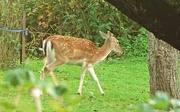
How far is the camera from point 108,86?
10945mm

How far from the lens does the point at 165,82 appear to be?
8.42 meters

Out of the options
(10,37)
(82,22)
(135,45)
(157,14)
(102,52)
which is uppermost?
(157,14)

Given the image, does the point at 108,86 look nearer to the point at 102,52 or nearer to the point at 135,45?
the point at 102,52

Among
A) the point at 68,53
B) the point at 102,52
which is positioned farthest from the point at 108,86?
the point at 68,53

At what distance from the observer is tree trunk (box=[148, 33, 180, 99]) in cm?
830

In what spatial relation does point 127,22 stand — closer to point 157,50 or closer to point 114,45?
point 114,45

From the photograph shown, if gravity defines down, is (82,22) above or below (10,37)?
above

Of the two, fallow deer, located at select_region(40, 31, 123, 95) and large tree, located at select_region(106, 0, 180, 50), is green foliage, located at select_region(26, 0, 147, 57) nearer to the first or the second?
fallow deer, located at select_region(40, 31, 123, 95)

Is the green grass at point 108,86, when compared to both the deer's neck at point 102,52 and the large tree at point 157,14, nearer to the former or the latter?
the deer's neck at point 102,52

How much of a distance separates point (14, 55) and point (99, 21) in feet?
13.9

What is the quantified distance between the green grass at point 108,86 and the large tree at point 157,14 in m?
3.68

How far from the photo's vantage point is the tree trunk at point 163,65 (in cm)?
830

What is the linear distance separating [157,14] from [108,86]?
322 inches

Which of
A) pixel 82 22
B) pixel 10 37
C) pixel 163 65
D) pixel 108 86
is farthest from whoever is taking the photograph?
pixel 82 22
